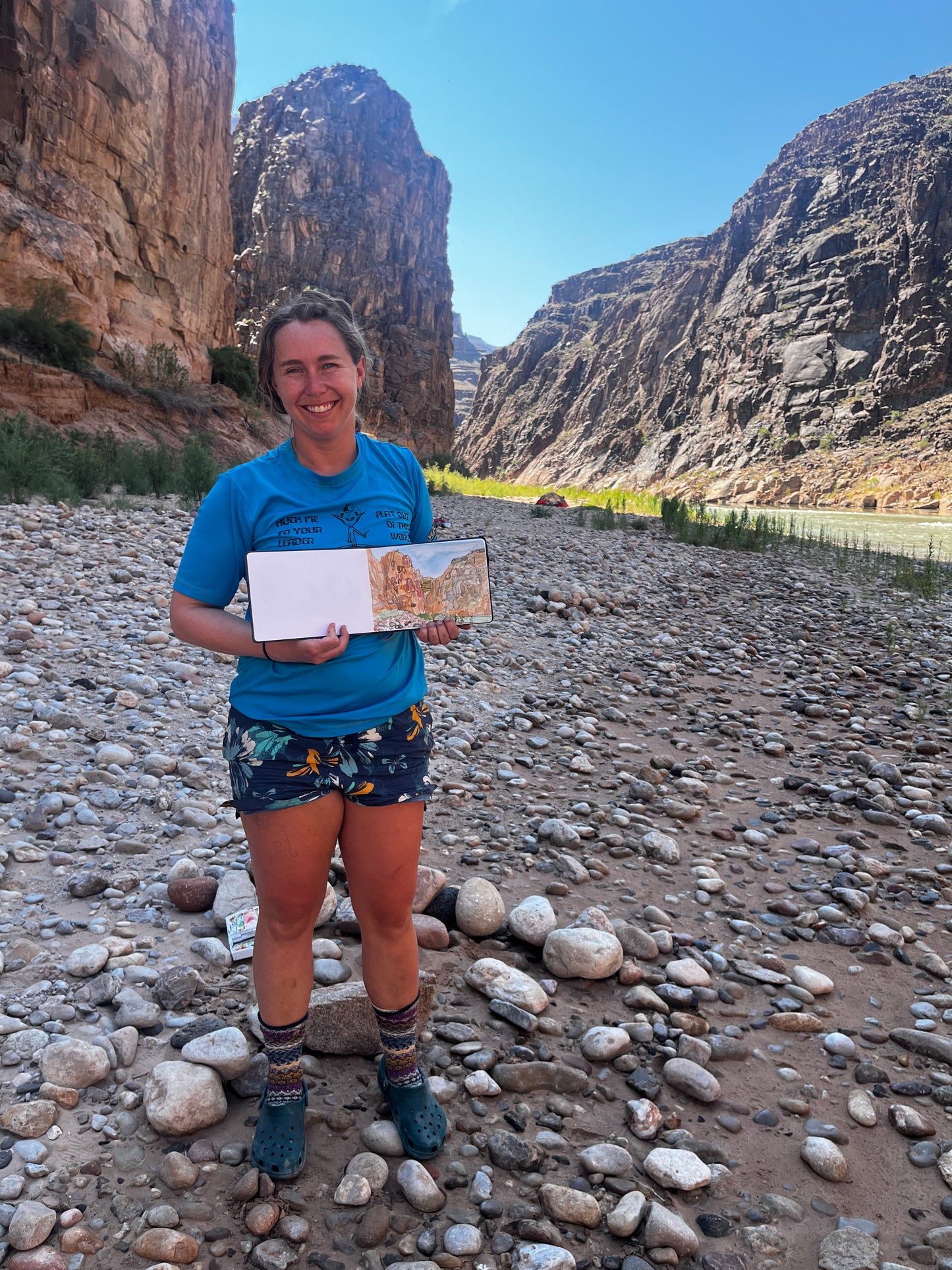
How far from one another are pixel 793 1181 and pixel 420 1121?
2.87ft

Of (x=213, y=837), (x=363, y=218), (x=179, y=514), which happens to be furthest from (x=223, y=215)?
(x=363, y=218)

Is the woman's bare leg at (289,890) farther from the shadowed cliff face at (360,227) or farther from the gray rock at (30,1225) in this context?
the shadowed cliff face at (360,227)

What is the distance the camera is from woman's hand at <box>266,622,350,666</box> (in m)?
1.41

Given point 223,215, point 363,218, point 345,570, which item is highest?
point 363,218

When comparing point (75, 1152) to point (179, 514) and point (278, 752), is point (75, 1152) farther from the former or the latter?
point (179, 514)

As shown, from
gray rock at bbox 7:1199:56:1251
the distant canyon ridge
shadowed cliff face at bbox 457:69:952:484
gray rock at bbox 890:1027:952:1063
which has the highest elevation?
shadowed cliff face at bbox 457:69:952:484

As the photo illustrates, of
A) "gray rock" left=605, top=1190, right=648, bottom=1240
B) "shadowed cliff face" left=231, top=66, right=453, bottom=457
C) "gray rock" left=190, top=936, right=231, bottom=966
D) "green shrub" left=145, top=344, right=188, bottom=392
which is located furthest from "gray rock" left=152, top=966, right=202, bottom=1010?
"shadowed cliff face" left=231, top=66, right=453, bottom=457

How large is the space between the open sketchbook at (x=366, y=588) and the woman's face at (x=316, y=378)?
0.96 feet

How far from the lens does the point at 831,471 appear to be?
188 ft

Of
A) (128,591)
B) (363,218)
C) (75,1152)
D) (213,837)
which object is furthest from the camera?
(363,218)

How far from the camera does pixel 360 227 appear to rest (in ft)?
186

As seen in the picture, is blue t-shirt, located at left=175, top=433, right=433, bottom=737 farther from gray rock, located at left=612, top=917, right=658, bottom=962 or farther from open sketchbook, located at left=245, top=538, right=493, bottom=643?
gray rock, located at left=612, top=917, right=658, bottom=962

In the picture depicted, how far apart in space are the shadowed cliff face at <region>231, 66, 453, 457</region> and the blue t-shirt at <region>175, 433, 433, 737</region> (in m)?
51.4

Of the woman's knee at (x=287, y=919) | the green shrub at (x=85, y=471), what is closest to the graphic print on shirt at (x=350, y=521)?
the woman's knee at (x=287, y=919)
